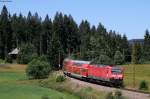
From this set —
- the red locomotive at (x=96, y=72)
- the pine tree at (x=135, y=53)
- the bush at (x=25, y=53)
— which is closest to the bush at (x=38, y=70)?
the red locomotive at (x=96, y=72)

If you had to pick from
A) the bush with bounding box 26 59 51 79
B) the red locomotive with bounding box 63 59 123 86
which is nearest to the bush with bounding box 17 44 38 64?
the bush with bounding box 26 59 51 79

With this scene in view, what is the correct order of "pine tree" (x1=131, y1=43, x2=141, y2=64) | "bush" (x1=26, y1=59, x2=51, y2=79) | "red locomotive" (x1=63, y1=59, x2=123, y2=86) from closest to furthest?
1. "red locomotive" (x1=63, y1=59, x2=123, y2=86)
2. "pine tree" (x1=131, y1=43, x2=141, y2=64)
3. "bush" (x1=26, y1=59, x2=51, y2=79)

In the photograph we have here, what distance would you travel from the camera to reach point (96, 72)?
79.7 m

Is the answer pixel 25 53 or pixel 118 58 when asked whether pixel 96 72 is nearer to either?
pixel 118 58

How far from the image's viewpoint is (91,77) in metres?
83.8

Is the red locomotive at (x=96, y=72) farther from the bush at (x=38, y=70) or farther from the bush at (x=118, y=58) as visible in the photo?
the bush at (x=118, y=58)

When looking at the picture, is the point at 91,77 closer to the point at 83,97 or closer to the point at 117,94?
the point at 83,97

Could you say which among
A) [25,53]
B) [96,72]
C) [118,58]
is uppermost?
[25,53]

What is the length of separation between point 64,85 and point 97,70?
605cm

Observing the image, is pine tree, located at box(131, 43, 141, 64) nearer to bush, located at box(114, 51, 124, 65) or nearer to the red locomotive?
the red locomotive

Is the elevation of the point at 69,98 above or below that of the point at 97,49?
below

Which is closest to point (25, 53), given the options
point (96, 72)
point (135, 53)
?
point (135, 53)

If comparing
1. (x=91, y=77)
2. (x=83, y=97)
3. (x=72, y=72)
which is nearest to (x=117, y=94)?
(x=83, y=97)

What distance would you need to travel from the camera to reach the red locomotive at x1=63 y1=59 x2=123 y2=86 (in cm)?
7244
